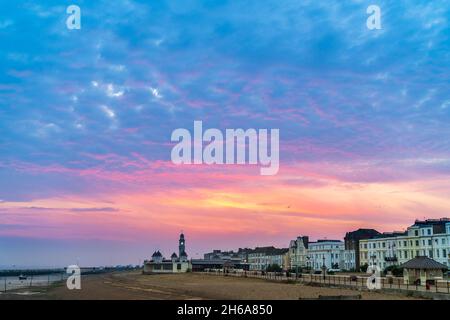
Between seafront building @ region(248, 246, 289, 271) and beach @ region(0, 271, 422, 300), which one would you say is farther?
seafront building @ region(248, 246, 289, 271)

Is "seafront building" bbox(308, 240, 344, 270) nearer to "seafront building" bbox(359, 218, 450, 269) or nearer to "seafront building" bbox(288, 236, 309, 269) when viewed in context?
"seafront building" bbox(288, 236, 309, 269)

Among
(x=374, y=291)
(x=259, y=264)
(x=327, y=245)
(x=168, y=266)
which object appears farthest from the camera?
(x=259, y=264)

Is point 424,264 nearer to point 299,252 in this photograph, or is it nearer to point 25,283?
point 25,283

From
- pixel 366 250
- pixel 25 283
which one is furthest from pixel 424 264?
pixel 25 283

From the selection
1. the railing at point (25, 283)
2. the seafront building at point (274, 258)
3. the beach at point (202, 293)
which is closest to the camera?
the beach at point (202, 293)

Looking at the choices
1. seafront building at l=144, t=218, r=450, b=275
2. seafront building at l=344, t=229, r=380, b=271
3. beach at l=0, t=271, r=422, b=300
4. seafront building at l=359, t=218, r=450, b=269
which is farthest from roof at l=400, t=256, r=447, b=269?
seafront building at l=344, t=229, r=380, b=271

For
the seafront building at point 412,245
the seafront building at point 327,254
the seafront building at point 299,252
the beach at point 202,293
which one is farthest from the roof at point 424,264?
the seafront building at point 299,252

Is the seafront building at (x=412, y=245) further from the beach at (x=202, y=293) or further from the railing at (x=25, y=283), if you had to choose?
the railing at (x=25, y=283)
